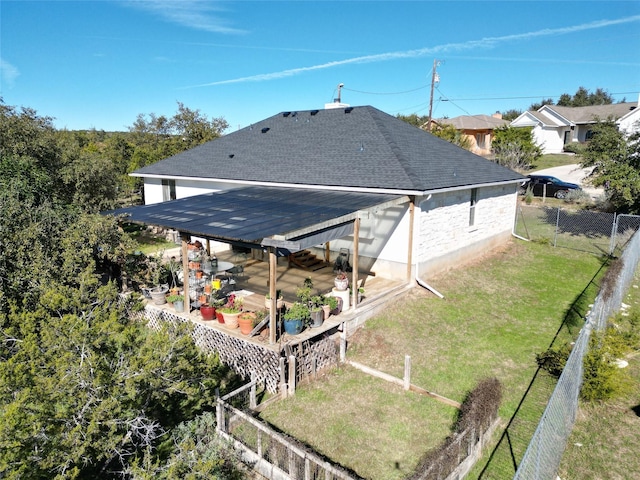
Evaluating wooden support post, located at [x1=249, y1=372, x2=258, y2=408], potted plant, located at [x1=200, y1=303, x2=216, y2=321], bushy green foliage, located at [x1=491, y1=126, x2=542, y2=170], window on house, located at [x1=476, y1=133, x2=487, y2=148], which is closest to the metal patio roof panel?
potted plant, located at [x1=200, y1=303, x2=216, y2=321]

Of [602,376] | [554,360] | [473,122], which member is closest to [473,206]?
[554,360]

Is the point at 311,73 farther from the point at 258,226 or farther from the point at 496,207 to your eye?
the point at 258,226

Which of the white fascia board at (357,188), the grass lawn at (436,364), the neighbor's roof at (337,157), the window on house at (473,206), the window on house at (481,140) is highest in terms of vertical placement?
the window on house at (481,140)

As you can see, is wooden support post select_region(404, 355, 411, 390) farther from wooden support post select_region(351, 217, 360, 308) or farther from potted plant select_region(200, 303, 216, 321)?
potted plant select_region(200, 303, 216, 321)

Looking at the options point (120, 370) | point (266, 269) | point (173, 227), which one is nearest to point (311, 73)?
point (266, 269)

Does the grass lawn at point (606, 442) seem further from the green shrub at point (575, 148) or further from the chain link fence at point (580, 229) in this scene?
the green shrub at point (575, 148)

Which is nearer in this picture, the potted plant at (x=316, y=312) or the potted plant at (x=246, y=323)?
the potted plant at (x=246, y=323)


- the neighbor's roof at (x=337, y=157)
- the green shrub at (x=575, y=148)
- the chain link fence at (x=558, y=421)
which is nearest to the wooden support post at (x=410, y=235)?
the neighbor's roof at (x=337, y=157)
